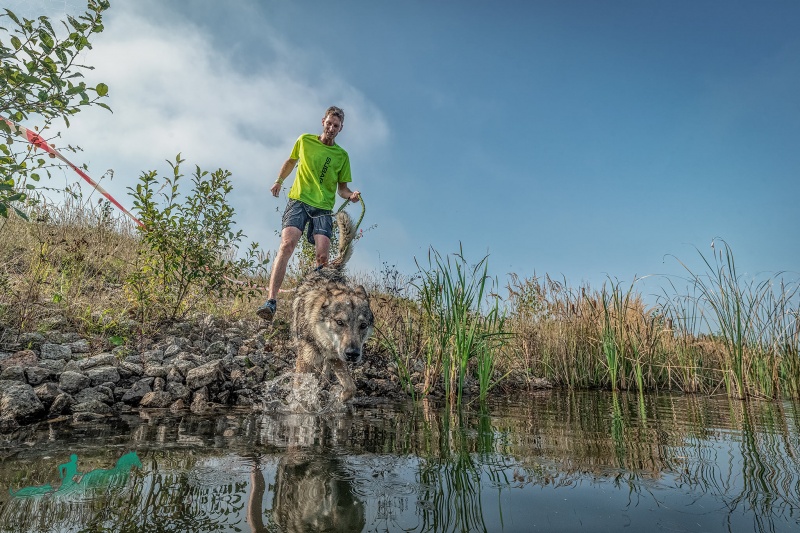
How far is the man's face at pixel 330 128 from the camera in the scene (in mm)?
6945

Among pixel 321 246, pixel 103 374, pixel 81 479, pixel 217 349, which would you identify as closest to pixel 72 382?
pixel 103 374

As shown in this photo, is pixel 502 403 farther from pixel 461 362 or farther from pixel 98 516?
pixel 98 516

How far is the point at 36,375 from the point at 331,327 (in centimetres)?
289

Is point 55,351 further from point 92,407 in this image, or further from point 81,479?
point 81,479

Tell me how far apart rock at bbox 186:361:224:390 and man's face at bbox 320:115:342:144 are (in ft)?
12.1

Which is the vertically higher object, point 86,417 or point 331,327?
point 331,327

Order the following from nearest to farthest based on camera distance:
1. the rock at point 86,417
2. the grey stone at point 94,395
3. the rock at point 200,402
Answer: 1. the rock at point 86,417
2. the grey stone at point 94,395
3. the rock at point 200,402

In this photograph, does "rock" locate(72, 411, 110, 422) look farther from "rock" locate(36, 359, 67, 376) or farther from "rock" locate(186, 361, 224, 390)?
"rock" locate(36, 359, 67, 376)

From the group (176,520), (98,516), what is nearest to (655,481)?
(176,520)

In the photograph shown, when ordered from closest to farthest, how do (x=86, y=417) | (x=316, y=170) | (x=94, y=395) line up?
(x=86, y=417)
(x=94, y=395)
(x=316, y=170)

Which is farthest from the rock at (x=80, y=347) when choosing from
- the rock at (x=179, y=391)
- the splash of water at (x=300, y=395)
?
the splash of water at (x=300, y=395)

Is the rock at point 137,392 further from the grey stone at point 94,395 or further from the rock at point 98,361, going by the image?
the rock at point 98,361

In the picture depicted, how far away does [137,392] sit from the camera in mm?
4637

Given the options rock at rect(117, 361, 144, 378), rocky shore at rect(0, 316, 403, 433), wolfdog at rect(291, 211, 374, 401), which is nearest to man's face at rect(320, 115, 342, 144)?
wolfdog at rect(291, 211, 374, 401)
